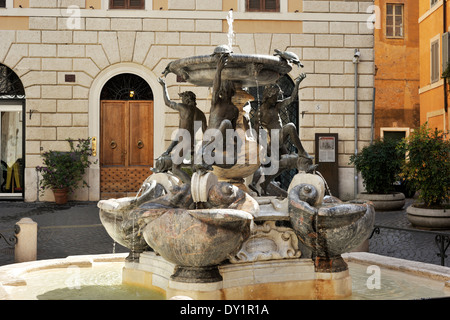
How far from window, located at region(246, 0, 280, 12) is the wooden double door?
3925 mm

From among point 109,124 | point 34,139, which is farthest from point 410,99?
point 34,139

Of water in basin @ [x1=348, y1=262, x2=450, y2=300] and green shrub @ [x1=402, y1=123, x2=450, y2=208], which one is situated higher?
green shrub @ [x1=402, y1=123, x2=450, y2=208]

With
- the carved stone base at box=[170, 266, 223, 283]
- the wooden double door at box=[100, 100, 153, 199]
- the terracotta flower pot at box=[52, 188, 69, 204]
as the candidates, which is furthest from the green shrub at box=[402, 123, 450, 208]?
the terracotta flower pot at box=[52, 188, 69, 204]

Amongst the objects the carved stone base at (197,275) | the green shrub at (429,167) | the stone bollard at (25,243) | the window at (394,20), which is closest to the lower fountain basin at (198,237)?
the carved stone base at (197,275)

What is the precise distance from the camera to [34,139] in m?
15.0

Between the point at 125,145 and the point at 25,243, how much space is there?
8.70 m

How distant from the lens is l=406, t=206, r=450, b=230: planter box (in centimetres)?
975

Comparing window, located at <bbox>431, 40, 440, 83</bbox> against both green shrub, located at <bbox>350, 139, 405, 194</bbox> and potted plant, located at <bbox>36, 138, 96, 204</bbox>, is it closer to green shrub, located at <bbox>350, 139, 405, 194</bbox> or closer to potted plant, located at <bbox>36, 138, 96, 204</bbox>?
green shrub, located at <bbox>350, 139, 405, 194</bbox>

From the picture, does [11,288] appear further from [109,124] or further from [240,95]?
[109,124]

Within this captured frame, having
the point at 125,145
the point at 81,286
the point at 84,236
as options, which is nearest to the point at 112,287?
the point at 81,286

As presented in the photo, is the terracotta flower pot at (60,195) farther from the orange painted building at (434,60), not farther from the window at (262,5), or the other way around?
the orange painted building at (434,60)

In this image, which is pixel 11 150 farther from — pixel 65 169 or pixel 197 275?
pixel 197 275

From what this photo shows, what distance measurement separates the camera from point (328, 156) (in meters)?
15.4

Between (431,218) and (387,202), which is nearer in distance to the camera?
(431,218)
